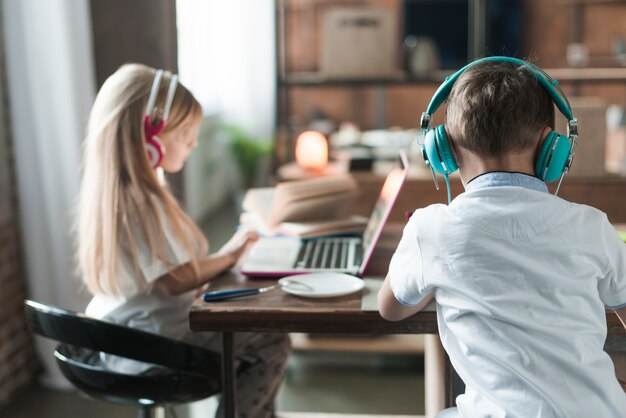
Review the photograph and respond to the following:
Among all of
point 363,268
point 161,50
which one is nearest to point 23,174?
point 161,50

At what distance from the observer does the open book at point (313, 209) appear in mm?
1922

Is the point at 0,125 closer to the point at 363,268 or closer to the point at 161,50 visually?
the point at 161,50

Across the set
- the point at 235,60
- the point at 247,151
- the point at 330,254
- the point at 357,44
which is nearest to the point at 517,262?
the point at 330,254

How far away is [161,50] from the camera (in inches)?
105

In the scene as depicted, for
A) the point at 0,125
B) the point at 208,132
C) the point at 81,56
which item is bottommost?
the point at 208,132

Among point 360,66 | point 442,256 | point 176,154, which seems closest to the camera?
point 442,256

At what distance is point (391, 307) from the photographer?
1.27 meters

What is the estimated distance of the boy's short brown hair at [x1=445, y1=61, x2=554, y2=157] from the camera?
1.13 metres

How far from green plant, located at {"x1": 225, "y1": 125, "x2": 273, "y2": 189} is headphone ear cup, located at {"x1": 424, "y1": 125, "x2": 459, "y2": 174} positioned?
4553 millimetres

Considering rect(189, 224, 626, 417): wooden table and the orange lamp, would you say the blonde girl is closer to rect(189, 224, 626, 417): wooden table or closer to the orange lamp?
rect(189, 224, 626, 417): wooden table

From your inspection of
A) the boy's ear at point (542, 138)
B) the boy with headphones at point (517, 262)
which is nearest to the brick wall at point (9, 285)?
the boy with headphones at point (517, 262)

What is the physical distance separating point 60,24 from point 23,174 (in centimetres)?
51

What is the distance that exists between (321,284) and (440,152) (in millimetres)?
400

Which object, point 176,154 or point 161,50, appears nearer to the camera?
point 176,154
